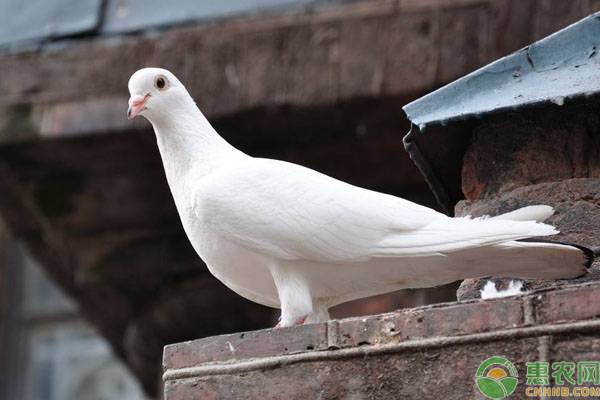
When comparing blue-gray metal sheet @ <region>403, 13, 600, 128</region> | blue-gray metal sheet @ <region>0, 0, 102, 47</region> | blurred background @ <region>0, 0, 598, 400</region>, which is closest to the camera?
blue-gray metal sheet @ <region>403, 13, 600, 128</region>

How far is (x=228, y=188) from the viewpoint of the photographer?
18.3 ft

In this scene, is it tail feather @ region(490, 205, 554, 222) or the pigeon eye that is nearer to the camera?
tail feather @ region(490, 205, 554, 222)

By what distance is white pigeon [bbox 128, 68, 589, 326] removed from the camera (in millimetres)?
5312

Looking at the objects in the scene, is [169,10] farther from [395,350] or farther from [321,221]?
[395,350]

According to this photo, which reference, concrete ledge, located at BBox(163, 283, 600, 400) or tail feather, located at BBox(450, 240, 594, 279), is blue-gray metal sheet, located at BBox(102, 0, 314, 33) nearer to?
tail feather, located at BBox(450, 240, 594, 279)

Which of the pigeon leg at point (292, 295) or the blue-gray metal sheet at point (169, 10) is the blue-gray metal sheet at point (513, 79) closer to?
the pigeon leg at point (292, 295)

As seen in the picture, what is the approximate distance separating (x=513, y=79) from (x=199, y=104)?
135 inches

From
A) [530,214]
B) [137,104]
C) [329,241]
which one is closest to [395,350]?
[329,241]

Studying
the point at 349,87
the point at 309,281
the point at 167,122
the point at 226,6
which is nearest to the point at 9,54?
the point at 226,6

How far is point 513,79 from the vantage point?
5875 millimetres

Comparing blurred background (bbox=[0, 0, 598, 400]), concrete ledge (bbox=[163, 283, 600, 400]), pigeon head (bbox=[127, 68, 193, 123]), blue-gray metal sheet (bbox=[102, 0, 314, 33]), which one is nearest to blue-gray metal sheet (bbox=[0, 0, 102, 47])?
blurred background (bbox=[0, 0, 598, 400])

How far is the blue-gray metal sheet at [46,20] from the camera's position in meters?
9.75

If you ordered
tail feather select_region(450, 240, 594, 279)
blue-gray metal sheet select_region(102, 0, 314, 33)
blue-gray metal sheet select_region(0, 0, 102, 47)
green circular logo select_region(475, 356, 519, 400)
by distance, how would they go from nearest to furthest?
green circular logo select_region(475, 356, 519, 400), tail feather select_region(450, 240, 594, 279), blue-gray metal sheet select_region(102, 0, 314, 33), blue-gray metal sheet select_region(0, 0, 102, 47)

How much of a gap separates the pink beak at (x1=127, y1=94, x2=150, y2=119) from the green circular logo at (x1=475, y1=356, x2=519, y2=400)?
1548mm
